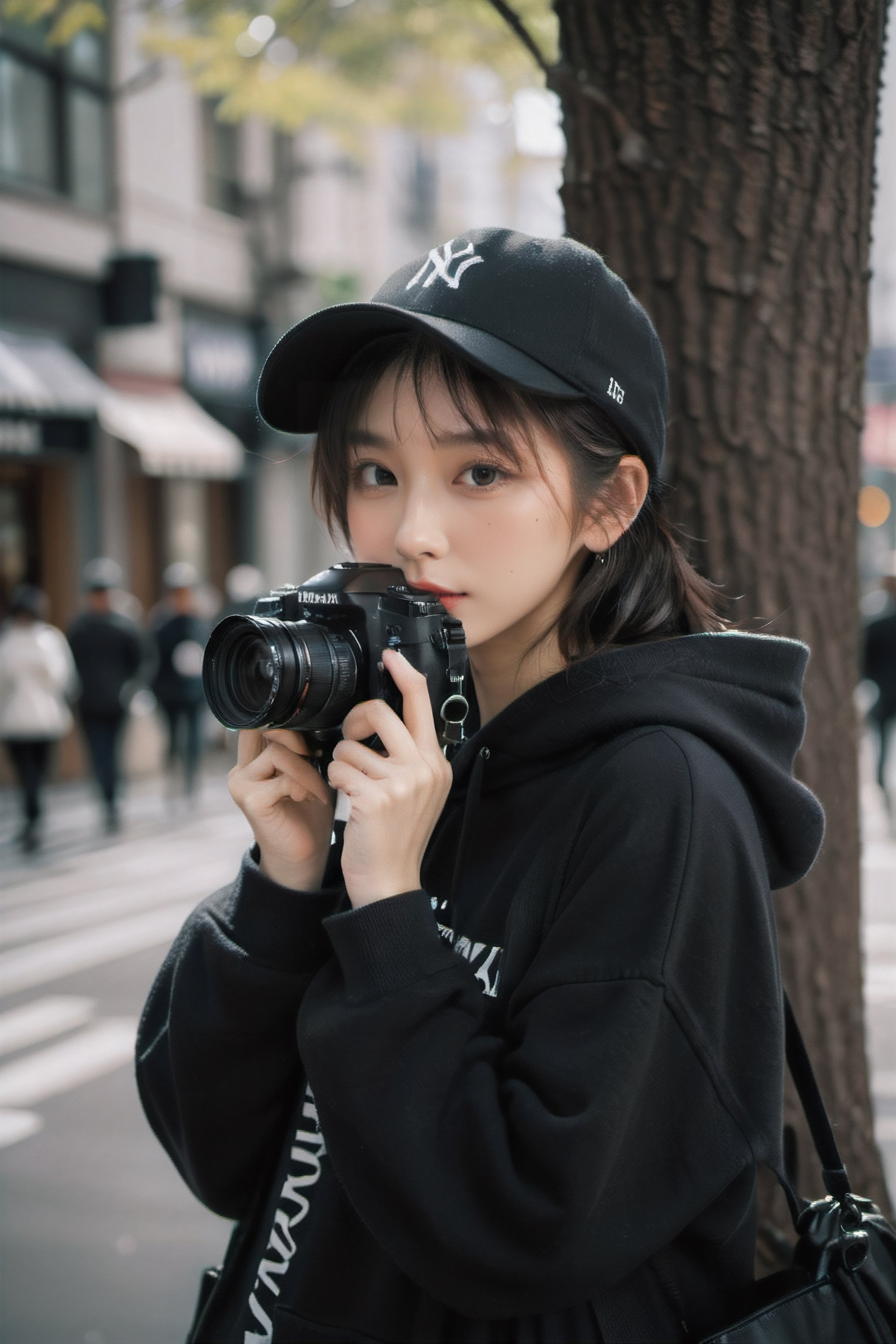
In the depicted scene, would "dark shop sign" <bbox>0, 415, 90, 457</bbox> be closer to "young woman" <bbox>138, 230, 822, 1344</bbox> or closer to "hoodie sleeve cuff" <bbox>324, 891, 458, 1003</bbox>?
"young woman" <bbox>138, 230, 822, 1344</bbox>

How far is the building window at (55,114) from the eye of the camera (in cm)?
1050

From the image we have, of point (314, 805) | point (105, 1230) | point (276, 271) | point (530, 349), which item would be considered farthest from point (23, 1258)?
point (276, 271)

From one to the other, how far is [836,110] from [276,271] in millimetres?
13102

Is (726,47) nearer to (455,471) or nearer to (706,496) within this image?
(706,496)

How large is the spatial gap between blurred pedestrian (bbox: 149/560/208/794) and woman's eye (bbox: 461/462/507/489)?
8403 mm

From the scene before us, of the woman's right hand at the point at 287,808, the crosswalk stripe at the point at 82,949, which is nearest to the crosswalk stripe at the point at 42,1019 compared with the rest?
the crosswalk stripe at the point at 82,949

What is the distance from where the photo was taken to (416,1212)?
1146 mm

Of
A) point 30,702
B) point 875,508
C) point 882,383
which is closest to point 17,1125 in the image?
point 30,702

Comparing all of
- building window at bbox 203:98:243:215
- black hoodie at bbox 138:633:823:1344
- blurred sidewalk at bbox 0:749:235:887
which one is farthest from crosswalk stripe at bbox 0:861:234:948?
building window at bbox 203:98:243:215

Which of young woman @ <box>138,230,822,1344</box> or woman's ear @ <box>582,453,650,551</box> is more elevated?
woman's ear @ <box>582,453,650,551</box>

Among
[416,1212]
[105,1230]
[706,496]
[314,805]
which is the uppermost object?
[706,496]

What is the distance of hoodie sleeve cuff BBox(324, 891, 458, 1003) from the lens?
119 cm

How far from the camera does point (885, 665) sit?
9.25 m

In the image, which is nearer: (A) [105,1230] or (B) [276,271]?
(A) [105,1230]
